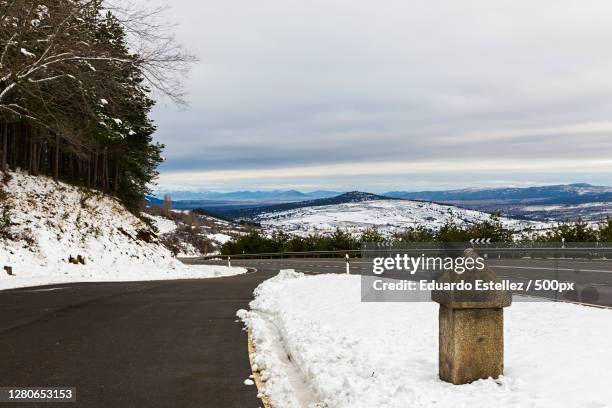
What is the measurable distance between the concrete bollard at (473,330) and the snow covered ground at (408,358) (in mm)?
151

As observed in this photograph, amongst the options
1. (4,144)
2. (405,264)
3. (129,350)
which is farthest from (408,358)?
(4,144)

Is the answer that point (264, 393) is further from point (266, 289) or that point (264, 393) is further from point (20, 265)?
point (20, 265)

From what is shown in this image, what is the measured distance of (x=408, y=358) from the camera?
22.6 ft

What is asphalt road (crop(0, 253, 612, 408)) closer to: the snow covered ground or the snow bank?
the snow covered ground

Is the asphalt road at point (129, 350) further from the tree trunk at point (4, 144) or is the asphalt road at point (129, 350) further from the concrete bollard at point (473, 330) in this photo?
the tree trunk at point (4, 144)

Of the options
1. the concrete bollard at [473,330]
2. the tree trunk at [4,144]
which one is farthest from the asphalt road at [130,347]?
the tree trunk at [4,144]

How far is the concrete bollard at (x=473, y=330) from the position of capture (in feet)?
18.4

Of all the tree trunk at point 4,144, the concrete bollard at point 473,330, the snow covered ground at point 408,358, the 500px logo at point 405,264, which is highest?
the tree trunk at point 4,144

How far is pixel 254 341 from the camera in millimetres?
8492

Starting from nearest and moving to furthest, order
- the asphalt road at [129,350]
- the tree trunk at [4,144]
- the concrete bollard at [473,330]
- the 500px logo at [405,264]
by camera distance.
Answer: the concrete bollard at [473,330], the asphalt road at [129,350], the 500px logo at [405,264], the tree trunk at [4,144]

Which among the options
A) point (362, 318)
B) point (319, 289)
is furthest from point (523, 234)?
point (362, 318)

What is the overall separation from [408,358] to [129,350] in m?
4.18

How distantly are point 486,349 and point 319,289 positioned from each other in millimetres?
8903

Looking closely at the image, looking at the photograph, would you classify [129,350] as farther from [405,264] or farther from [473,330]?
[405,264]
